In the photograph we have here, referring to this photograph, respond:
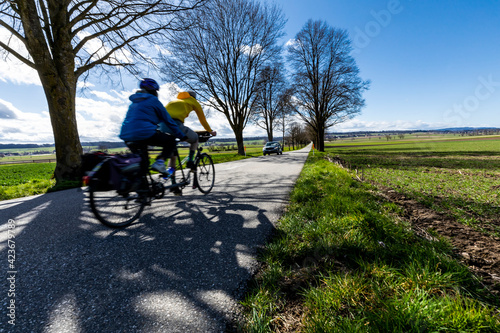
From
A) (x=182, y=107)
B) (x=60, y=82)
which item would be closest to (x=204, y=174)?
(x=182, y=107)

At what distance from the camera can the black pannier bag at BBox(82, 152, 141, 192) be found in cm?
252

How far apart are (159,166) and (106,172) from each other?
37.3 inches

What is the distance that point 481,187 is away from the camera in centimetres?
596

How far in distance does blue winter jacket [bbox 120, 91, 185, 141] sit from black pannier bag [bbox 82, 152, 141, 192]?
1.40ft

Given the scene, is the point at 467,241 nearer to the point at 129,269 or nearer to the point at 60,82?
the point at 129,269

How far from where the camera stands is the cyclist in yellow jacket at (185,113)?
409 cm

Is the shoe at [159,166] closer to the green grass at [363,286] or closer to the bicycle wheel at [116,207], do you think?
the bicycle wheel at [116,207]

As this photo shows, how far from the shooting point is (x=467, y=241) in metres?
2.46

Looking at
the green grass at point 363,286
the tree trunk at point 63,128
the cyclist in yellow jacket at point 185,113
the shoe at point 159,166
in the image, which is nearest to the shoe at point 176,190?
the cyclist in yellow jacket at point 185,113

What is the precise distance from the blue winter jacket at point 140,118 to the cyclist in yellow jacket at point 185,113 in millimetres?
655

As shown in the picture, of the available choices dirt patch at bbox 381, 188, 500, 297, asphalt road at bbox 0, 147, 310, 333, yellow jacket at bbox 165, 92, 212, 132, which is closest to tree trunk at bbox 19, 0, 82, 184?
asphalt road at bbox 0, 147, 310, 333

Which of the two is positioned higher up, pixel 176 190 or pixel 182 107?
pixel 182 107

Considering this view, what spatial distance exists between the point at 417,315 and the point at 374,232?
1.34 meters

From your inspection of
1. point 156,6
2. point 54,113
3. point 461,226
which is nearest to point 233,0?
point 156,6
